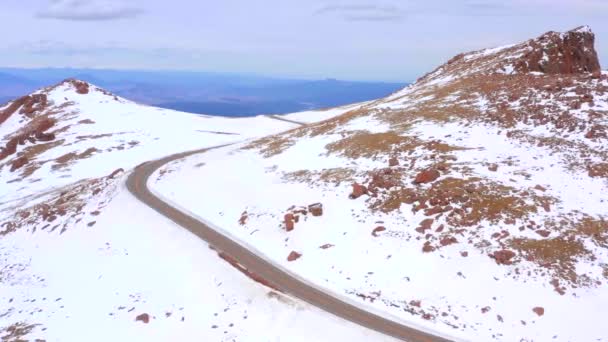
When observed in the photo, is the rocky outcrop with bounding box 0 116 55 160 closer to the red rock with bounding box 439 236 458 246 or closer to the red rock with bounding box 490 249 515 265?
the red rock with bounding box 439 236 458 246

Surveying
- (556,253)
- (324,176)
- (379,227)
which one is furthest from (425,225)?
(324,176)

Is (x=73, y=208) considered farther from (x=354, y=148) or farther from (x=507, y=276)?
(x=507, y=276)

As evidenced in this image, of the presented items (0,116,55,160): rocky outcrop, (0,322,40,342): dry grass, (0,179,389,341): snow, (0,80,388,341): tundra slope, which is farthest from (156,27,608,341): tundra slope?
(0,116,55,160): rocky outcrop

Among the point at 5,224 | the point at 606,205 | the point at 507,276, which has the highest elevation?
the point at 606,205

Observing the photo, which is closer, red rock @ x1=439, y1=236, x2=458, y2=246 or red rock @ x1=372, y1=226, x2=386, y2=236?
red rock @ x1=439, y1=236, x2=458, y2=246

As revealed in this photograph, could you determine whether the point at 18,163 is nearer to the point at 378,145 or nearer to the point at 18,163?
the point at 18,163

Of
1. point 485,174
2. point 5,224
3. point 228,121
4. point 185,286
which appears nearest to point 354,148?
point 485,174

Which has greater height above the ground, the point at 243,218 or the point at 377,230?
the point at 377,230
